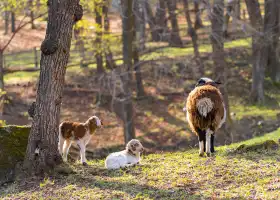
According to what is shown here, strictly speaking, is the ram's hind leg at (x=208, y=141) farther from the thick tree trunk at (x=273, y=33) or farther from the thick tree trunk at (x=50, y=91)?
the thick tree trunk at (x=273, y=33)

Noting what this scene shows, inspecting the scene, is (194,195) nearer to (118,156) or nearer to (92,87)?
(118,156)

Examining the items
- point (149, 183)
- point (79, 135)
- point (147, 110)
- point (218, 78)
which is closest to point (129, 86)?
point (218, 78)

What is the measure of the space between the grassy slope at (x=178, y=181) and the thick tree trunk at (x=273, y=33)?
68.7ft

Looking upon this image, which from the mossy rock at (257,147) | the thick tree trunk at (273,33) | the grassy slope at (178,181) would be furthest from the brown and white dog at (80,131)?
the thick tree trunk at (273,33)

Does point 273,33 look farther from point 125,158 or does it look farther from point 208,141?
point 125,158

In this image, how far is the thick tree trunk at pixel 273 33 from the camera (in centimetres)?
3425

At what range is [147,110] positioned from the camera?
1359 inches

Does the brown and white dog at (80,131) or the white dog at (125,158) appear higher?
the brown and white dog at (80,131)

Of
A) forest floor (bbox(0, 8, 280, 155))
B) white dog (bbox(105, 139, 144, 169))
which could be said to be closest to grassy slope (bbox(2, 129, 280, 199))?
white dog (bbox(105, 139, 144, 169))

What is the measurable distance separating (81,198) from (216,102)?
4.21 meters

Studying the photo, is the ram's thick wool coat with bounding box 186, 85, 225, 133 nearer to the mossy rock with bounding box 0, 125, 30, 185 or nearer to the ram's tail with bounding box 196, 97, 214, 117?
the ram's tail with bounding box 196, 97, 214, 117

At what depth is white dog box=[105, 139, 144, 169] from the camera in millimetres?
11797

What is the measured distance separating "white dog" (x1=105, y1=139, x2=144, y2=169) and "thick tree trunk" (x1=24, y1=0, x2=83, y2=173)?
1.24 m

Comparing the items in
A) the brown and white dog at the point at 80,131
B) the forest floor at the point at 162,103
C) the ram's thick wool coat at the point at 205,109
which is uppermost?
the ram's thick wool coat at the point at 205,109
